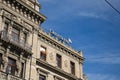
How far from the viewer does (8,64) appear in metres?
33.4

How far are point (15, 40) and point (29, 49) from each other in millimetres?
2261

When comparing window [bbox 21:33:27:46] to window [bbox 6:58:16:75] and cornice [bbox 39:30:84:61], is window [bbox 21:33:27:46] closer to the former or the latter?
window [bbox 6:58:16:75]

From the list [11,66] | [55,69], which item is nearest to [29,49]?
[11,66]

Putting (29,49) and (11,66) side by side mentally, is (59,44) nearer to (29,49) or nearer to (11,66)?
(29,49)

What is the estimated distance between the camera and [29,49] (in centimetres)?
3647

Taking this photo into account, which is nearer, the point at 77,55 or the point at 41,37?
the point at 41,37

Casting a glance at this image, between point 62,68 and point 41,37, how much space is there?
5880mm

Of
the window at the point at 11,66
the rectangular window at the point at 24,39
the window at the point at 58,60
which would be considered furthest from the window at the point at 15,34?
the window at the point at 58,60

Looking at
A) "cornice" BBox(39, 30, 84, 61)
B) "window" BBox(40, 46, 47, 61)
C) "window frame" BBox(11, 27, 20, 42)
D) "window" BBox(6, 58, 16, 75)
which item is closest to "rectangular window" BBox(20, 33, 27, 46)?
"window frame" BBox(11, 27, 20, 42)

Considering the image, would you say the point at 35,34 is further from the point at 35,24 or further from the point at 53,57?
the point at 53,57

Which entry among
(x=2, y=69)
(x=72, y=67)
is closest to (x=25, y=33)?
(x=2, y=69)

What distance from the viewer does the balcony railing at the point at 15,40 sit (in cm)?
3342

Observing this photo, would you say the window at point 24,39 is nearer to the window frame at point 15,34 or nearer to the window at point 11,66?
the window frame at point 15,34

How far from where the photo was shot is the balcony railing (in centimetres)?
3342
